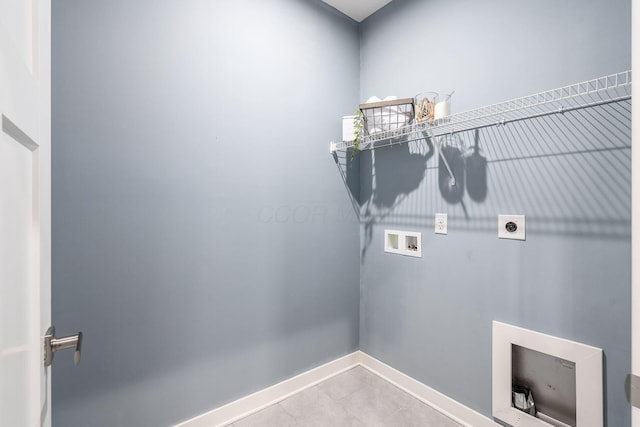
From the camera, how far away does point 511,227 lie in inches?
50.4

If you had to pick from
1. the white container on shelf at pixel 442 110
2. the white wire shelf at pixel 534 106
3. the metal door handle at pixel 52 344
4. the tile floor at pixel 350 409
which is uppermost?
the white container on shelf at pixel 442 110

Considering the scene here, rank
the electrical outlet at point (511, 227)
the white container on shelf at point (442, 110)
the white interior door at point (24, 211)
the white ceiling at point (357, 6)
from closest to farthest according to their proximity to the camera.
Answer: the white interior door at point (24, 211) → the electrical outlet at point (511, 227) → the white container on shelf at point (442, 110) → the white ceiling at point (357, 6)

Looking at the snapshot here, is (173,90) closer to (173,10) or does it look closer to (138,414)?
(173,10)

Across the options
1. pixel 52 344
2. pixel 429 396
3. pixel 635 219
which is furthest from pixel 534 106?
pixel 52 344

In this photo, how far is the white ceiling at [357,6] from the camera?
1.83m

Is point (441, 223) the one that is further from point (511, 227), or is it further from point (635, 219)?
point (635, 219)

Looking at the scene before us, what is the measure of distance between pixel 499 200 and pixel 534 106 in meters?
0.42

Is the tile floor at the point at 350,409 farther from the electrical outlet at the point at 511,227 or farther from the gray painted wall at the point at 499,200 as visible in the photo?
the electrical outlet at the point at 511,227

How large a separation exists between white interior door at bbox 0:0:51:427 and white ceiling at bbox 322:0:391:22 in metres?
1.69

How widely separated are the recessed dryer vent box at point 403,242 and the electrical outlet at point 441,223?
12 cm

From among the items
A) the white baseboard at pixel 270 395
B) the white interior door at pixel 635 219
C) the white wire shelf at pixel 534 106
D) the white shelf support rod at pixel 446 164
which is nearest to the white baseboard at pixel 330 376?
the white baseboard at pixel 270 395

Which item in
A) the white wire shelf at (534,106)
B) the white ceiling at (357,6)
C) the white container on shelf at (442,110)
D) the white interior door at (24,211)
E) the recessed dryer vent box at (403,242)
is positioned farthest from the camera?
the white ceiling at (357,6)

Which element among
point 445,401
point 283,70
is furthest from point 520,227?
point 283,70

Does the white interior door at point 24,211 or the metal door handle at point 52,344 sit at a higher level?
the white interior door at point 24,211
